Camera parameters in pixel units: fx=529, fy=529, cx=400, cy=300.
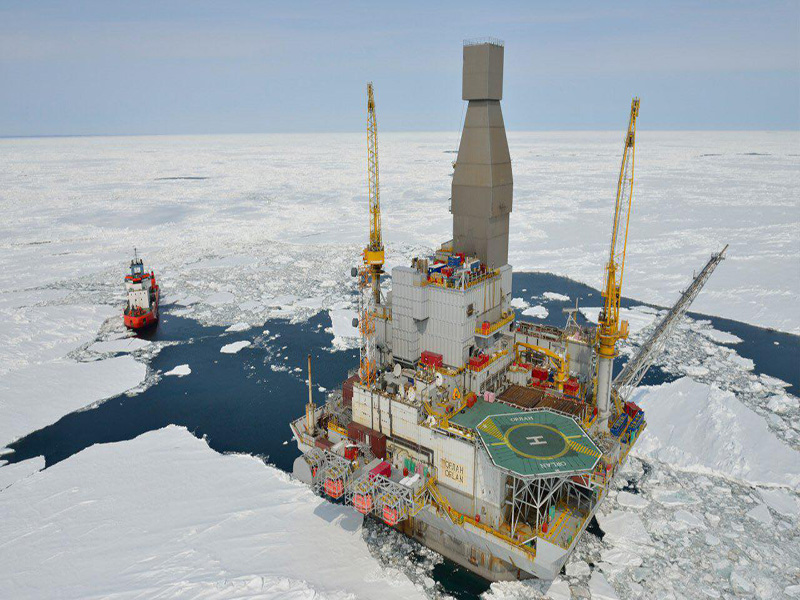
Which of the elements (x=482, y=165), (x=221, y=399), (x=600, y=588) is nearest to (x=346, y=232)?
(x=221, y=399)

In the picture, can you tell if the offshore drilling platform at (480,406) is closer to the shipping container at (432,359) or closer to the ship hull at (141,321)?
the shipping container at (432,359)

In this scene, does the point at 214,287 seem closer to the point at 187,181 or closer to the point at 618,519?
→ the point at 618,519

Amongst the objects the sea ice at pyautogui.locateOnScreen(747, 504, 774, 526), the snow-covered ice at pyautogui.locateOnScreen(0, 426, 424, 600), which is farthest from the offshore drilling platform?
the sea ice at pyautogui.locateOnScreen(747, 504, 774, 526)

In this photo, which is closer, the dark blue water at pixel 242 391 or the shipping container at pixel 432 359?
the shipping container at pixel 432 359

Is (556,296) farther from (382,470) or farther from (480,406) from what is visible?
(382,470)

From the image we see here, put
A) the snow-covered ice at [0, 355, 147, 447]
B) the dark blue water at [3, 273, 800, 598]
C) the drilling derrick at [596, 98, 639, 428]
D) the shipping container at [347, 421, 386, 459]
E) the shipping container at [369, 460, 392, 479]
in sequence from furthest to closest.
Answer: the snow-covered ice at [0, 355, 147, 447] → the dark blue water at [3, 273, 800, 598] → the shipping container at [347, 421, 386, 459] → the drilling derrick at [596, 98, 639, 428] → the shipping container at [369, 460, 392, 479]

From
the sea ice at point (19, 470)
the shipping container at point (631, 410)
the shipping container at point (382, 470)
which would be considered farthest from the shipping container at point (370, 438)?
the sea ice at point (19, 470)

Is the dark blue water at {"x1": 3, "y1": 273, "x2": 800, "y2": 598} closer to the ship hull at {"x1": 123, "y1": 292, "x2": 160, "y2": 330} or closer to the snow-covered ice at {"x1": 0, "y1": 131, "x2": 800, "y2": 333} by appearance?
the ship hull at {"x1": 123, "y1": 292, "x2": 160, "y2": 330}
